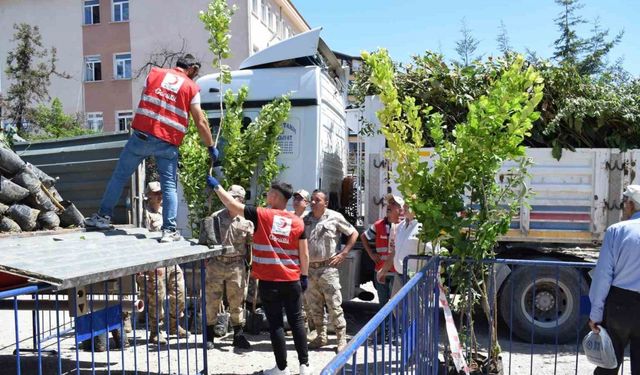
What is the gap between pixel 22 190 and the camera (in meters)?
4.63

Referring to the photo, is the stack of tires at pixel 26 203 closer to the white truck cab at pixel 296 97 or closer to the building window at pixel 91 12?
the white truck cab at pixel 296 97

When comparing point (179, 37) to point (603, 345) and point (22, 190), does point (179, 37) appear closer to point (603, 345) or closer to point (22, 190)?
point (22, 190)

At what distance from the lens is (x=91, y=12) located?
24.2 metres

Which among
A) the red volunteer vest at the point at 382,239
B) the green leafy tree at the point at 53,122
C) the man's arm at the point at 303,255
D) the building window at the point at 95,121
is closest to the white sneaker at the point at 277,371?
the man's arm at the point at 303,255

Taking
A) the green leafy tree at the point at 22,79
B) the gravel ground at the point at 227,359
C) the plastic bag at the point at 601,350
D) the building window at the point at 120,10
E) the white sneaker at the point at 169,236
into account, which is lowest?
the gravel ground at the point at 227,359

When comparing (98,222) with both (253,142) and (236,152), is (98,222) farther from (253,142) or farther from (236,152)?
(253,142)

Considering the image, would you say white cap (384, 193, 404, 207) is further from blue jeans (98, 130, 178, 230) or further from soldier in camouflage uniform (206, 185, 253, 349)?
blue jeans (98, 130, 178, 230)

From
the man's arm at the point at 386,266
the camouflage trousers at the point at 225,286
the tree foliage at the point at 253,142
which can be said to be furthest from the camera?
the tree foliage at the point at 253,142

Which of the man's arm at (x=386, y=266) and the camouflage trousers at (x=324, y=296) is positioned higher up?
the man's arm at (x=386, y=266)

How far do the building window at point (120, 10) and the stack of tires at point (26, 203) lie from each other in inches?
810

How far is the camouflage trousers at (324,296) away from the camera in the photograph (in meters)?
5.89

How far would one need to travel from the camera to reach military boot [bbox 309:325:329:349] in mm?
6047

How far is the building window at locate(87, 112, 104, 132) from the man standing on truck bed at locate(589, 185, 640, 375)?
2283 cm

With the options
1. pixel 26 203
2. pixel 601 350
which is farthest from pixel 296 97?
pixel 601 350
